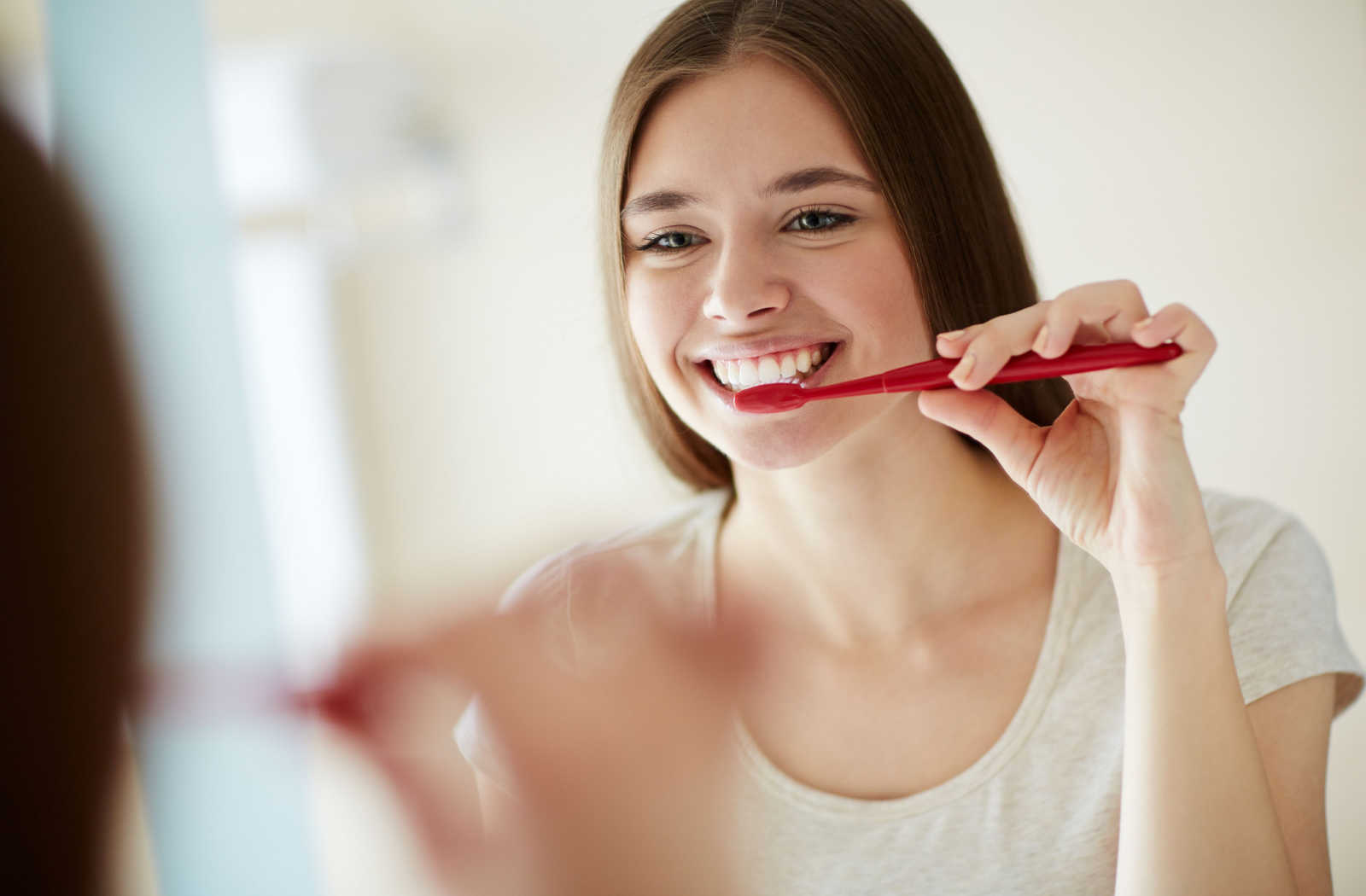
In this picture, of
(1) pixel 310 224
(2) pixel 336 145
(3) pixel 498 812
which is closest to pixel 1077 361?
(3) pixel 498 812

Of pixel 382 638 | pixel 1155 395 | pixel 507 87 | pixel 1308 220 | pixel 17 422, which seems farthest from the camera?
pixel 507 87

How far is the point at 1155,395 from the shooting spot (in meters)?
0.58

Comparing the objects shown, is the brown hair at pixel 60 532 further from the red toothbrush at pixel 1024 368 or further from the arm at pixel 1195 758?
the arm at pixel 1195 758

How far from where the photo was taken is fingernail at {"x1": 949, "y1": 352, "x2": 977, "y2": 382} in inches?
21.9

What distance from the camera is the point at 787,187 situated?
0.71 metres

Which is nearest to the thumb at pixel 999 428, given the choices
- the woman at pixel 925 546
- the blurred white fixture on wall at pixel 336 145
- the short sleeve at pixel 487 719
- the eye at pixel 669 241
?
the woman at pixel 925 546

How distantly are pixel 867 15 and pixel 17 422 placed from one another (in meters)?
0.67

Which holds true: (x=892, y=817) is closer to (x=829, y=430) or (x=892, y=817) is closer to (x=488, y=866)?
(x=829, y=430)

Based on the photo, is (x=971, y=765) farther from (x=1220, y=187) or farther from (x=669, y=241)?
(x=1220, y=187)

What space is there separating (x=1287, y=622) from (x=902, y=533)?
27 cm

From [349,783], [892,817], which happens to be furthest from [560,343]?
[349,783]

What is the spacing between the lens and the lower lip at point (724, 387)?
0.75 m

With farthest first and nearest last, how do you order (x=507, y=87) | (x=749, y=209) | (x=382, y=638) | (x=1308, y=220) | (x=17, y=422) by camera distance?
(x=507, y=87) < (x=1308, y=220) < (x=749, y=209) < (x=382, y=638) < (x=17, y=422)

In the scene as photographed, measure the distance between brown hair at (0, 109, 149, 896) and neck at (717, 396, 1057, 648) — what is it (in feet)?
2.13
